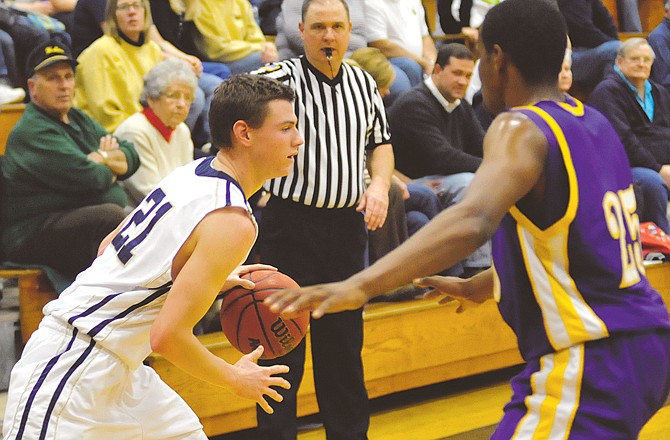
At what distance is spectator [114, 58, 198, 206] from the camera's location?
17.2ft

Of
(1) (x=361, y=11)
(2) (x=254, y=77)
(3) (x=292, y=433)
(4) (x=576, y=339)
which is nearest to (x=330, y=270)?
(3) (x=292, y=433)

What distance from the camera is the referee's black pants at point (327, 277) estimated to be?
4.31 m

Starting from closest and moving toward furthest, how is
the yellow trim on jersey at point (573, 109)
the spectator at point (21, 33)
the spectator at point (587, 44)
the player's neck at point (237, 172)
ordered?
the yellow trim on jersey at point (573, 109) < the player's neck at point (237, 172) < the spectator at point (21, 33) < the spectator at point (587, 44)

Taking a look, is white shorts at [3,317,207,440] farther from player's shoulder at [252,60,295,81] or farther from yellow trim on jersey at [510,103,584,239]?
player's shoulder at [252,60,295,81]

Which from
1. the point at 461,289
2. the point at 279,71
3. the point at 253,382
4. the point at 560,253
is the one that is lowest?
the point at 253,382

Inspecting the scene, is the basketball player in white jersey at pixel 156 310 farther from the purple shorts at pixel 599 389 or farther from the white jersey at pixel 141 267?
the purple shorts at pixel 599 389

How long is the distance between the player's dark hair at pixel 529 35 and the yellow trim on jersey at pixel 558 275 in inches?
5.0

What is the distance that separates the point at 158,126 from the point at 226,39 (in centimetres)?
176

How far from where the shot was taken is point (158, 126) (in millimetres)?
5312

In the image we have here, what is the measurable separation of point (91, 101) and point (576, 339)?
4.12 metres

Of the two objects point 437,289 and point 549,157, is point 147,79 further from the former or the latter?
point 549,157

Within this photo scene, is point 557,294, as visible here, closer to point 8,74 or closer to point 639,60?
point 8,74

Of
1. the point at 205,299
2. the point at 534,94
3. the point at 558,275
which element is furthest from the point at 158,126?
the point at 558,275

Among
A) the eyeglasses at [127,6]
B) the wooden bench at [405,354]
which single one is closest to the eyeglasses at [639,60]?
the wooden bench at [405,354]
